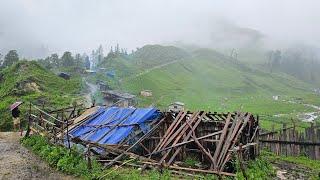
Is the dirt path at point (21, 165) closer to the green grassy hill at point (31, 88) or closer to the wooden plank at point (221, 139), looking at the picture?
the wooden plank at point (221, 139)

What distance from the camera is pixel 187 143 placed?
16.8m

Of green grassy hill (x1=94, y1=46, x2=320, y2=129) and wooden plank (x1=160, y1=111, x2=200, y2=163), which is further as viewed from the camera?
green grassy hill (x1=94, y1=46, x2=320, y2=129)

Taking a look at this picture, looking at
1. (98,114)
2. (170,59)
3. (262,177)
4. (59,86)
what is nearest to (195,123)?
(262,177)

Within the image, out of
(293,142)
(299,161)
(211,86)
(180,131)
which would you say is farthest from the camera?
(211,86)

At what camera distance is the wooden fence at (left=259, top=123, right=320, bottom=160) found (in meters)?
19.9

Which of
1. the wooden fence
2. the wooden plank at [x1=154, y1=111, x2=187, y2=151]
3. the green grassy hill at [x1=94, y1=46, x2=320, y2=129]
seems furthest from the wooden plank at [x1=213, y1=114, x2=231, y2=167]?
the green grassy hill at [x1=94, y1=46, x2=320, y2=129]

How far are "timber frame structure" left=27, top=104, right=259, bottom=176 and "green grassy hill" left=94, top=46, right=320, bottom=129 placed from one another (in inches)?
1857

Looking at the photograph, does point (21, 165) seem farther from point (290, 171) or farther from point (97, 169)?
point (290, 171)

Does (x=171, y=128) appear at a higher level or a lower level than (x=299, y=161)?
higher

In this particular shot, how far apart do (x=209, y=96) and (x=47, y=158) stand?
8065cm

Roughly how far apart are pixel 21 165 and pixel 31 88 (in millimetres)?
38017

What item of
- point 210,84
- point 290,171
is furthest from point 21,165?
point 210,84

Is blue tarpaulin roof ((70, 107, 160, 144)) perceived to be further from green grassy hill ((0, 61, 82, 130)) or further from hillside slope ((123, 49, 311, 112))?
hillside slope ((123, 49, 311, 112))

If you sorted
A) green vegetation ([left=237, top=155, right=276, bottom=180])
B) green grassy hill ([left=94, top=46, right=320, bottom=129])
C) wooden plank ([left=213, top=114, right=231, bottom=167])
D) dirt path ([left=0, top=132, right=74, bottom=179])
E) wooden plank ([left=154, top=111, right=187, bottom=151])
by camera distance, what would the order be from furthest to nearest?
green grassy hill ([left=94, top=46, right=320, bottom=129])
wooden plank ([left=154, top=111, right=187, bottom=151])
dirt path ([left=0, top=132, right=74, bottom=179])
wooden plank ([left=213, top=114, right=231, bottom=167])
green vegetation ([left=237, top=155, right=276, bottom=180])
